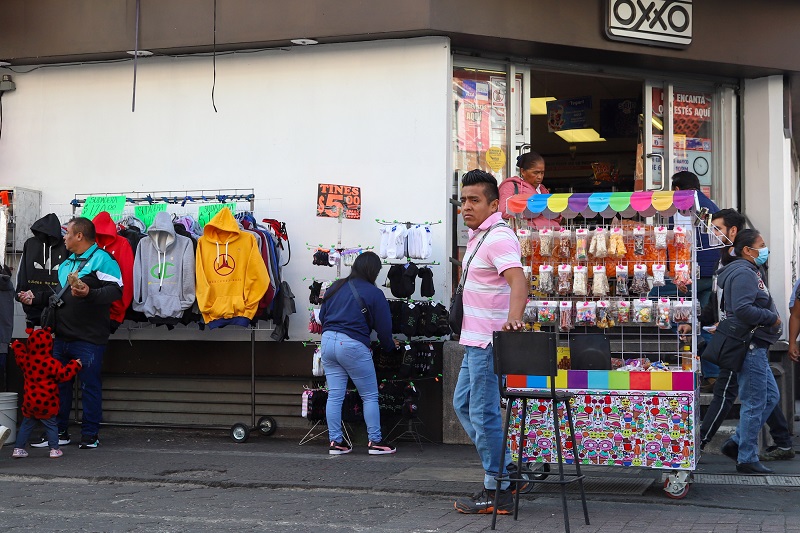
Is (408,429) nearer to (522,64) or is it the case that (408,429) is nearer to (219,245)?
(219,245)

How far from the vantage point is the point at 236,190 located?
11.0 meters

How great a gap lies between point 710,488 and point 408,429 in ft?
10.9

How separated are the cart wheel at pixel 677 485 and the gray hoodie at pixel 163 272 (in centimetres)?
505

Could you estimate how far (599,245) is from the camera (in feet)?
25.1

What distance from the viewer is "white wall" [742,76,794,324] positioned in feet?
37.7

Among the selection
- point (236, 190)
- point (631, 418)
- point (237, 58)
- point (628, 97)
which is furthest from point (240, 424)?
point (628, 97)

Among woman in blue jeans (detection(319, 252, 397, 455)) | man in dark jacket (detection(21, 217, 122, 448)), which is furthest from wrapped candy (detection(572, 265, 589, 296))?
man in dark jacket (detection(21, 217, 122, 448))

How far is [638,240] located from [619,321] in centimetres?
61

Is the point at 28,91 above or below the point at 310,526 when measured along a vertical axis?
above

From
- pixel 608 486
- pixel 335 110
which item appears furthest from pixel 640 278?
pixel 335 110

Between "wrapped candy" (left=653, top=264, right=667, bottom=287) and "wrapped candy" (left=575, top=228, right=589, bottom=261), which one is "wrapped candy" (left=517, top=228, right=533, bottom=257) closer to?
"wrapped candy" (left=575, top=228, right=589, bottom=261)

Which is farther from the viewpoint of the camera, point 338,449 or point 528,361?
point 338,449

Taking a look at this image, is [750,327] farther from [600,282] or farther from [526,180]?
[526,180]

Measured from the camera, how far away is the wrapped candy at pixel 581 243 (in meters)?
7.68
